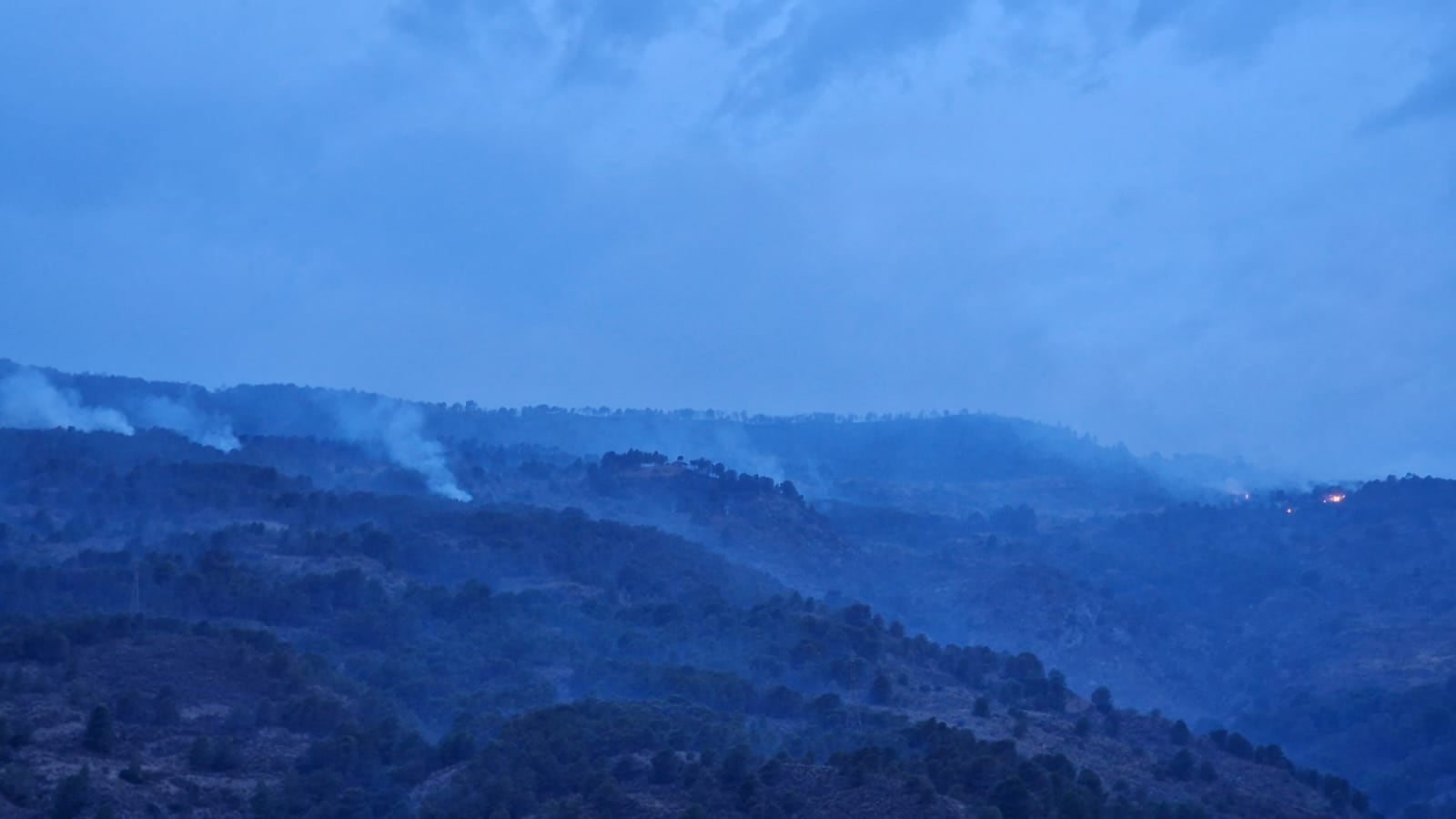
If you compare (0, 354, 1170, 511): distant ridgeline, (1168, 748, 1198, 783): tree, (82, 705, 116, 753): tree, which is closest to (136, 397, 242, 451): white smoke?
(0, 354, 1170, 511): distant ridgeline

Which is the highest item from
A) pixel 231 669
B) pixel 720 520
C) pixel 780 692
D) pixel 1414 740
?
pixel 720 520

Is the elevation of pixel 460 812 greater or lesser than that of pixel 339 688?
lesser

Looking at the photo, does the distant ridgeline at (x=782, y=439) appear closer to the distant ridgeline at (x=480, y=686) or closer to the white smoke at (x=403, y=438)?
the white smoke at (x=403, y=438)

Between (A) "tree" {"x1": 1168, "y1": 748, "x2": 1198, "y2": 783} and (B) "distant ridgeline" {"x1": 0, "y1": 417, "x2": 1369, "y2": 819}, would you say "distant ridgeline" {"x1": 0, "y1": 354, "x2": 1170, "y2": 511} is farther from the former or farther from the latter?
(A) "tree" {"x1": 1168, "y1": 748, "x2": 1198, "y2": 783}

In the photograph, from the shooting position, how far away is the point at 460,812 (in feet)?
97.1

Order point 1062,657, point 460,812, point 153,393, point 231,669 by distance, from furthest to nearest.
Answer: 1. point 153,393
2. point 1062,657
3. point 231,669
4. point 460,812

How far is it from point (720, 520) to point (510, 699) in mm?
53187

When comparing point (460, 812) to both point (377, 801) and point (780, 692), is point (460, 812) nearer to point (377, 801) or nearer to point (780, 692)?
point (377, 801)

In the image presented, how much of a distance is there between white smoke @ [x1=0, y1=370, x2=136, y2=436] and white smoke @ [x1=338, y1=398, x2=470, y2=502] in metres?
21.0

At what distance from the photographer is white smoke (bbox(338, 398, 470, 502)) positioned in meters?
109

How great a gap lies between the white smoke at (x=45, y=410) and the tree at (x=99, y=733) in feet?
299

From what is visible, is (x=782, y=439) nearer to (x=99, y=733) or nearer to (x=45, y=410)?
(x=45, y=410)

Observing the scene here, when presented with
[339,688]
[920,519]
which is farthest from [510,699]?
[920,519]

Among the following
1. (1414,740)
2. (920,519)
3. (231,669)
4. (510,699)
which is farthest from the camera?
(920,519)
